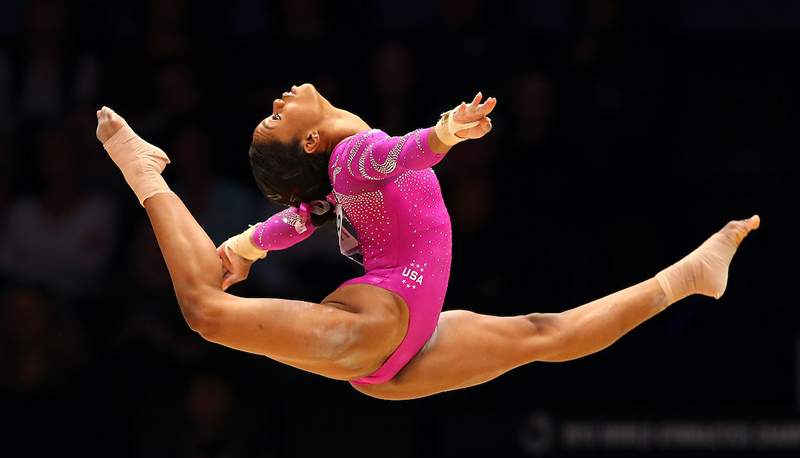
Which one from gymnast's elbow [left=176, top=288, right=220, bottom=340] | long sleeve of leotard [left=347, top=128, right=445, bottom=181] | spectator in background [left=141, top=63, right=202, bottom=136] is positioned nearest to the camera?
long sleeve of leotard [left=347, top=128, right=445, bottom=181]

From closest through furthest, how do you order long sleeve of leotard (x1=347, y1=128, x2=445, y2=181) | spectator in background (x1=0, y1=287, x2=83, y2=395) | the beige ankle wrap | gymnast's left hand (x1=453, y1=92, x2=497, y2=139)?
1. gymnast's left hand (x1=453, y1=92, x2=497, y2=139)
2. long sleeve of leotard (x1=347, y1=128, x2=445, y2=181)
3. the beige ankle wrap
4. spectator in background (x1=0, y1=287, x2=83, y2=395)

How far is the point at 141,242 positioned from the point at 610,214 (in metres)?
2.35

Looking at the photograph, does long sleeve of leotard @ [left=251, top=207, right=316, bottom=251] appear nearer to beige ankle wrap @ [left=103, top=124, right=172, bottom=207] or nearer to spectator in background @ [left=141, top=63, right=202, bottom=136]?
beige ankle wrap @ [left=103, top=124, right=172, bottom=207]

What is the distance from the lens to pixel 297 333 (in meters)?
3.69

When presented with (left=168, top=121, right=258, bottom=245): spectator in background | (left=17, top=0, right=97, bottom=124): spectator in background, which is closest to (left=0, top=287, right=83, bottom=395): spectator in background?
(left=168, top=121, right=258, bottom=245): spectator in background

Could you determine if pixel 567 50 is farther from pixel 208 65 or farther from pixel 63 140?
pixel 63 140

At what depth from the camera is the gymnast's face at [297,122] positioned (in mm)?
3932

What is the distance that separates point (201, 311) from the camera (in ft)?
12.0

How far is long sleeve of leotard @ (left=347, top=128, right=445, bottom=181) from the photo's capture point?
343 cm

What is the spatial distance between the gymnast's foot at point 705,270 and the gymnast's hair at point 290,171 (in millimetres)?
1151

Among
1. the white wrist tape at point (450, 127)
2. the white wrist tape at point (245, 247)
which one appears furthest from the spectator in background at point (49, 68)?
the white wrist tape at point (450, 127)

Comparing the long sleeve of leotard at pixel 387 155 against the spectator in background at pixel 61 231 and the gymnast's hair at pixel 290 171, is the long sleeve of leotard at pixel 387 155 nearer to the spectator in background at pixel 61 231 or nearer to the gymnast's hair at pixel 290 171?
the gymnast's hair at pixel 290 171

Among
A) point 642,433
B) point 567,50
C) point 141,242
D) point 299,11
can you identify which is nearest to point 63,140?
point 141,242

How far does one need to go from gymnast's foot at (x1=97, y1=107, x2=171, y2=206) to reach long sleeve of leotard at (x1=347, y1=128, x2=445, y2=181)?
593 millimetres
